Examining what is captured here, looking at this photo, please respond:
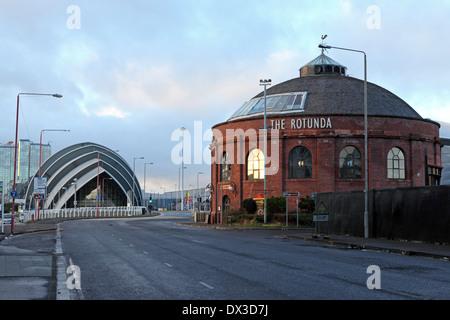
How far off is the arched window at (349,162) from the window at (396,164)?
10.6ft

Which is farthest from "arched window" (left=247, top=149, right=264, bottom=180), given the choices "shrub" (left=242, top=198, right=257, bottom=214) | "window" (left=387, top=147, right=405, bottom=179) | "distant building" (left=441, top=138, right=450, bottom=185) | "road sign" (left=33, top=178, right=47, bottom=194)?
"distant building" (left=441, top=138, right=450, bottom=185)

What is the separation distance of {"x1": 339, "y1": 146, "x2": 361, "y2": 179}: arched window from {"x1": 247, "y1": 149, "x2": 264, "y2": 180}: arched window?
308 inches

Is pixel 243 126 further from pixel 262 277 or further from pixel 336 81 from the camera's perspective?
pixel 262 277

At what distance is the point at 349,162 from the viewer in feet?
157

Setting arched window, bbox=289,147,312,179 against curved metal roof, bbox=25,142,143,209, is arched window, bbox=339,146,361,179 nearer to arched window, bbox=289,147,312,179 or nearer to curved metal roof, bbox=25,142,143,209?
arched window, bbox=289,147,312,179

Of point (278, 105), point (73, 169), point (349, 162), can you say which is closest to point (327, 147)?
point (349, 162)

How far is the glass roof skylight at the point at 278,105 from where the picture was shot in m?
51.8

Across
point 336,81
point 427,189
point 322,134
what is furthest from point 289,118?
point 427,189

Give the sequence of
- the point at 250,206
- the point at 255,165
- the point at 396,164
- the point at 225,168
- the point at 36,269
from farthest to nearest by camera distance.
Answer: the point at 225,168
the point at 255,165
the point at 396,164
the point at 250,206
the point at 36,269

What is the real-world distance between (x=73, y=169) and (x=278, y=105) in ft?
232

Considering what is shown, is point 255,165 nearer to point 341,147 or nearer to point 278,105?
point 278,105

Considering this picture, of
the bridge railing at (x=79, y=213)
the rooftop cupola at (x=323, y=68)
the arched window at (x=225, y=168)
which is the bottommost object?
the bridge railing at (x=79, y=213)

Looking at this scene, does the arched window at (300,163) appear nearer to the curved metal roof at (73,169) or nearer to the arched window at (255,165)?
the arched window at (255,165)

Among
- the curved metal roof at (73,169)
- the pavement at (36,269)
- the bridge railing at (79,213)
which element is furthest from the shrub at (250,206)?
the curved metal roof at (73,169)
